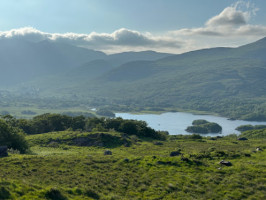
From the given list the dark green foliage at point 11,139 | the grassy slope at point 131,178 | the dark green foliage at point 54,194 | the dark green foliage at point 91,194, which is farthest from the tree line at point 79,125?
the dark green foliage at point 54,194

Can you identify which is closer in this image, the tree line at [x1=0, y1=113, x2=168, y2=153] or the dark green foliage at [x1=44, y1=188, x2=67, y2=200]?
the dark green foliage at [x1=44, y1=188, x2=67, y2=200]

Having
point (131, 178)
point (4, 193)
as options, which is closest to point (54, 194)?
point (4, 193)

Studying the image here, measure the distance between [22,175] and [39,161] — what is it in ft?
26.2

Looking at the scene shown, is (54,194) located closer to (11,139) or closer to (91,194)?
(91,194)

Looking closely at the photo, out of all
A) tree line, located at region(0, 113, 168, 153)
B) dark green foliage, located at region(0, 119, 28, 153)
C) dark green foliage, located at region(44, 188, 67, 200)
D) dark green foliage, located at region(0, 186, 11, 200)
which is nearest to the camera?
dark green foliage, located at region(0, 186, 11, 200)

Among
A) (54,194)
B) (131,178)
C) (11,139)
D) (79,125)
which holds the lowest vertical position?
(79,125)

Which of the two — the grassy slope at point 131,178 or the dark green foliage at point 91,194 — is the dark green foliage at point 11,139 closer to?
the grassy slope at point 131,178

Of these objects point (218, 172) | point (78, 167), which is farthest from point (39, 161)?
point (218, 172)

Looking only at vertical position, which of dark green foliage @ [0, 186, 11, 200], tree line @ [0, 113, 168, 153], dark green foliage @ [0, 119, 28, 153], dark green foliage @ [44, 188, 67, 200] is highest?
dark green foliage @ [0, 186, 11, 200]

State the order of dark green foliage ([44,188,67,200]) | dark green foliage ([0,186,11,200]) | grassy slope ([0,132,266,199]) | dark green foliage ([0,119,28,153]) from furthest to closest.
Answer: dark green foliage ([0,119,28,153]), grassy slope ([0,132,266,199]), dark green foliage ([44,188,67,200]), dark green foliage ([0,186,11,200])

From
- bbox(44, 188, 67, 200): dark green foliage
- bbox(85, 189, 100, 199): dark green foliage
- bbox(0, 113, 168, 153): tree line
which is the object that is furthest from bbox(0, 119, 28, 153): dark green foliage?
bbox(44, 188, 67, 200): dark green foliage

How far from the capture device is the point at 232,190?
117ft

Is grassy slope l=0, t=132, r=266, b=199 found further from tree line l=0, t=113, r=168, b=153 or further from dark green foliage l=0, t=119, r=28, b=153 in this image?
tree line l=0, t=113, r=168, b=153

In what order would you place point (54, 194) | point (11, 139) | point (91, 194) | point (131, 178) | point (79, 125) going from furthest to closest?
point (79, 125)
point (11, 139)
point (131, 178)
point (91, 194)
point (54, 194)
